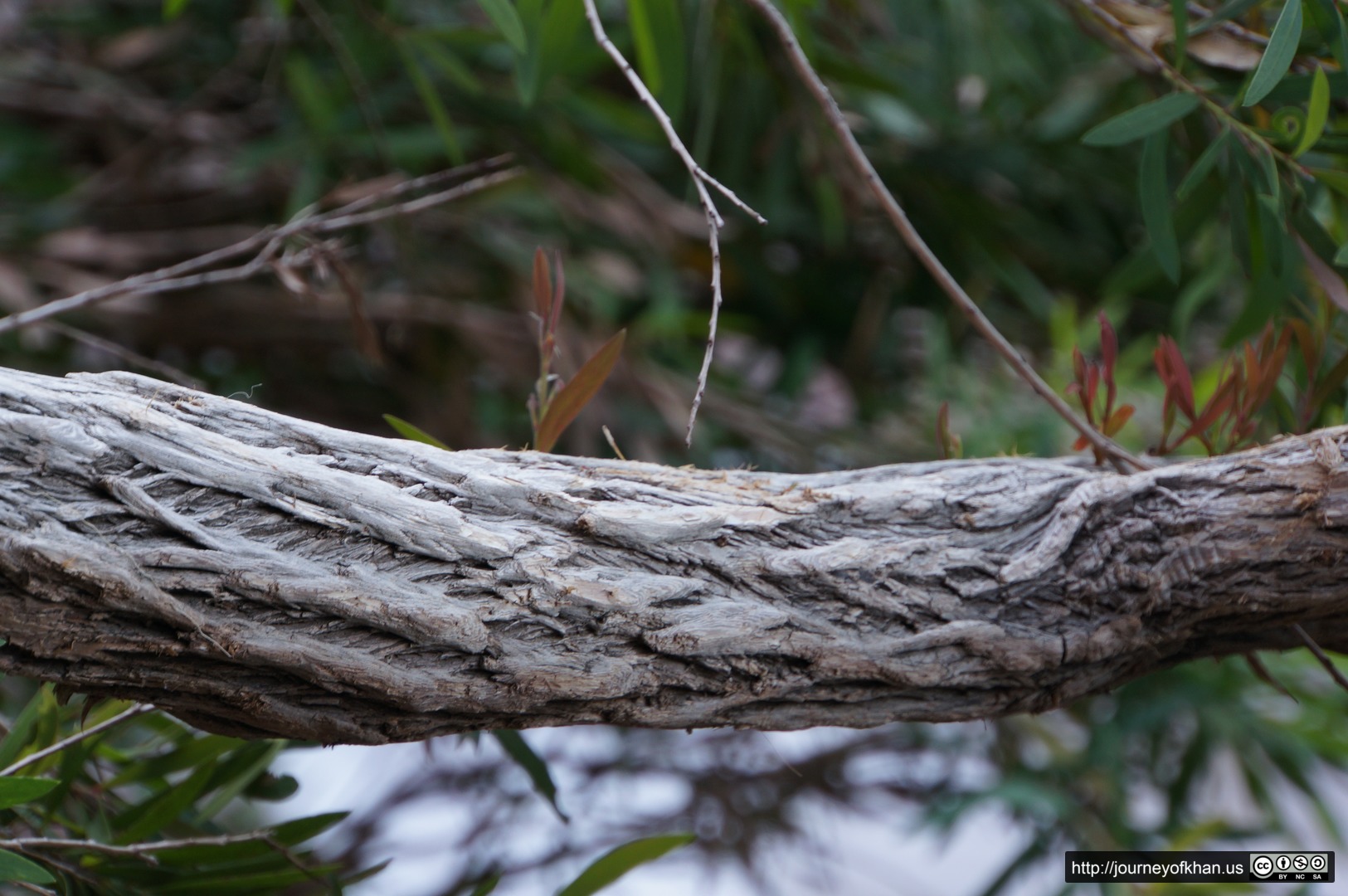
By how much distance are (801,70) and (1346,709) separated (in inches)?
49.0

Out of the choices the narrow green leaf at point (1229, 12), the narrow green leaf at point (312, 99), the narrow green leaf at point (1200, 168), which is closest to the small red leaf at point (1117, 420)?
the narrow green leaf at point (1200, 168)

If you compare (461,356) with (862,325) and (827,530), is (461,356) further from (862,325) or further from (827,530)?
(827,530)

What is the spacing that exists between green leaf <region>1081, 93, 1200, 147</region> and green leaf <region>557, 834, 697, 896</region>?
50cm

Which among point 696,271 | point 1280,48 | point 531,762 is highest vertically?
point 696,271

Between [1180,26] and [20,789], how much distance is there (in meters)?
0.75

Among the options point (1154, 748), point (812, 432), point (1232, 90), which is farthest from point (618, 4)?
point (1154, 748)

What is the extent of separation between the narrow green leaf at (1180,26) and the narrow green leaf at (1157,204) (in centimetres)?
5

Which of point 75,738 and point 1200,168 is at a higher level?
point 1200,168

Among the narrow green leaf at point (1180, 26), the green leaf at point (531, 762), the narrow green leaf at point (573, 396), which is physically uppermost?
the narrow green leaf at point (1180, 26)

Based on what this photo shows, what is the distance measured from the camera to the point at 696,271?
1550 millimetres

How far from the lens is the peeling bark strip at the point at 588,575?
0.34m

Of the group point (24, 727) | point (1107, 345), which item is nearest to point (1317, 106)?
point (1107, 345)

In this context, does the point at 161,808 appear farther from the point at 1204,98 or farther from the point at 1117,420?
the point at 1204,98

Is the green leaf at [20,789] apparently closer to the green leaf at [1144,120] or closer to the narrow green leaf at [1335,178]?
the green leaf at [1144,120]
